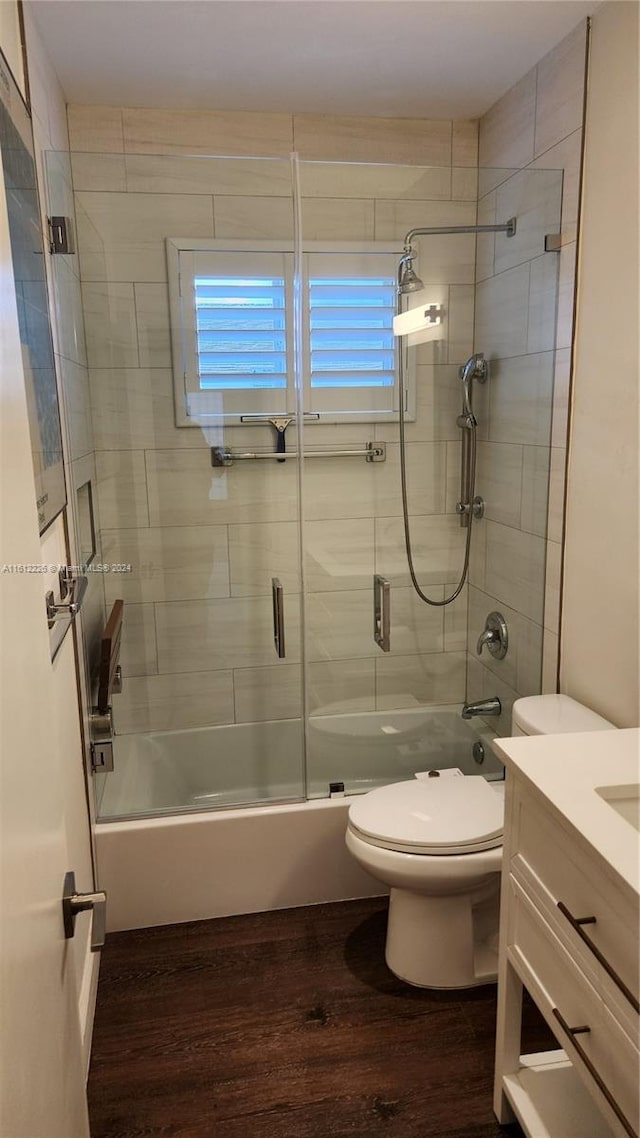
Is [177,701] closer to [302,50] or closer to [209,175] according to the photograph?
[209,175]

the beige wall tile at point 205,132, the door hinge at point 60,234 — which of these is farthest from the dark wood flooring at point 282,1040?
the beige wall tile at point 205,132

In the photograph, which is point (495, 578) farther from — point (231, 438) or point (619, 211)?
point (619, 211)

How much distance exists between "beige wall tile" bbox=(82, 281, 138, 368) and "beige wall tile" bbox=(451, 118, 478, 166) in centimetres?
128

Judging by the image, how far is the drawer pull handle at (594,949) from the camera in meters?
1.07

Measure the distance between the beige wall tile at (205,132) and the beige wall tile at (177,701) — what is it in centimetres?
180

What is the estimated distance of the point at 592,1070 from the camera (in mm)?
1195

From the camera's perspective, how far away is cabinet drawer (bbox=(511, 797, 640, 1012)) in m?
1.08

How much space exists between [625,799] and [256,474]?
1.62 metres

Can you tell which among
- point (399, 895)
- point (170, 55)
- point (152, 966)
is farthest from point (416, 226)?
point (152, 966)

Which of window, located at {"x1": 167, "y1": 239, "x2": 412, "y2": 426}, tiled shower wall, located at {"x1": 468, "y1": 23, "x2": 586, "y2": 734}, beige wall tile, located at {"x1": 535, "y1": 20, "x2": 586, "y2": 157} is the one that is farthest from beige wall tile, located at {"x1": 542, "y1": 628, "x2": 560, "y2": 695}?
beige wall tile, located at {"x1": 535, "y1": 20, "x2": 586, "y2": 157}

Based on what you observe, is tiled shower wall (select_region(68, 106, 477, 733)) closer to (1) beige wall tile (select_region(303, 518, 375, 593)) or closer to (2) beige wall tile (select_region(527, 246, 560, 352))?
(1) beige wall tile (select_region(303, 518, 375, 593))

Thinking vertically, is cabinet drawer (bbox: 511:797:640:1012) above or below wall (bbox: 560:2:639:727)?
below

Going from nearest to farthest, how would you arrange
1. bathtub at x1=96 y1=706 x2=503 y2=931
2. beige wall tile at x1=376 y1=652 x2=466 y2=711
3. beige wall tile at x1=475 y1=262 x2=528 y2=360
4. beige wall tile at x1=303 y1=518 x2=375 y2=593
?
bathtub at x1=96 y1=706 x2=503 y2=931 → beige wall tile at x1=475 y1=262 x2=528 y2=360 → beige wall tile at x1=303 y1=518 x2=375 y2=593 → beige wall tile at x1=376 y1=652 x2=466 y2=711

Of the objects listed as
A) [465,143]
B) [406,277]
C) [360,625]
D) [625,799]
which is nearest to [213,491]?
[360,625]
